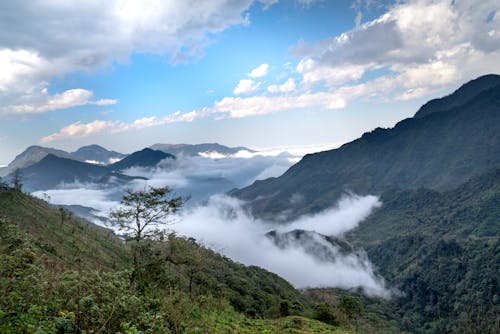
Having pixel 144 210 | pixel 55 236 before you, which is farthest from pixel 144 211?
pixel 55 236

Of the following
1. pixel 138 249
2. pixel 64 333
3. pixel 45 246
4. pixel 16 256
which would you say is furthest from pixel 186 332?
pixel 45 246

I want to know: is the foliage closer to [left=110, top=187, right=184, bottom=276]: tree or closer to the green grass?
[left=110, top=187, right=184, bottom=276]: tree

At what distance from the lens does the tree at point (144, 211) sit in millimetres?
47700

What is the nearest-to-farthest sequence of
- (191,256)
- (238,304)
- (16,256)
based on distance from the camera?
1. (16,256)
2. (191,256)
3. (238,304)

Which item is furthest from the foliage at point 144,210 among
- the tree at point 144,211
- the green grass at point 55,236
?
the green grass at point 55,236

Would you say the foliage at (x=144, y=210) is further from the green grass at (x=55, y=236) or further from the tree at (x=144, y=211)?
the green grass at (x=55, y=236)

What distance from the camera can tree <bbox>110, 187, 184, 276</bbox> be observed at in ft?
156

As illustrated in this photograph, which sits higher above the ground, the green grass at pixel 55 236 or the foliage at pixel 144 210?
the foliage at pixel 144 210

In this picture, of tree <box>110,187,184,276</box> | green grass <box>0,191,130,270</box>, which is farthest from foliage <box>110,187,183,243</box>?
green grass <box>0,191,130,270</box>

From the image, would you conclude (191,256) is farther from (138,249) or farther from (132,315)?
(132,315)

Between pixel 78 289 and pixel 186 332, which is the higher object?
pixel 78 289

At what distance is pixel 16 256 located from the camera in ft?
55.2

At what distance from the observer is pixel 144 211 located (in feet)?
158

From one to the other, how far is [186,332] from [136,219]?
35.2 metres
